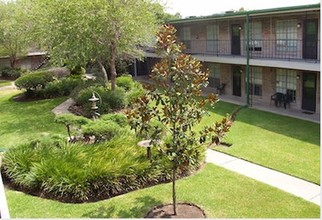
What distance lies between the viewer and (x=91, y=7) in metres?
17.0

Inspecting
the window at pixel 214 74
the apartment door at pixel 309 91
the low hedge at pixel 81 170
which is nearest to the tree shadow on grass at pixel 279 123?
the apartment door at pixel 309 91

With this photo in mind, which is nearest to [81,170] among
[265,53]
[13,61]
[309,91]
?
[309,91]

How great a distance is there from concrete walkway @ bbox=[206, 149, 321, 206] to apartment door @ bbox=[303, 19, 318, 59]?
337 inches

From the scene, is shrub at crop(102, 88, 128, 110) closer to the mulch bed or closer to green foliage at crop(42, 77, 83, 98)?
green foliage at crop(42, 77, 83, 98)

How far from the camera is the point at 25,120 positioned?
59.4 feet

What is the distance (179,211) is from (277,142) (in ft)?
20.2

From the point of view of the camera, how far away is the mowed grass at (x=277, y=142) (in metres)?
11.0

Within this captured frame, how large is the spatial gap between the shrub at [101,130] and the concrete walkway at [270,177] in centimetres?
322

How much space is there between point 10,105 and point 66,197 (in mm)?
14684

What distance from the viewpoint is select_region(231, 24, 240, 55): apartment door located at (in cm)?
2211

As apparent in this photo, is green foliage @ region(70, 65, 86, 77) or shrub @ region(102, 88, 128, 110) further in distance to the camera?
green foliage @ region(70, 65, 86, 77)

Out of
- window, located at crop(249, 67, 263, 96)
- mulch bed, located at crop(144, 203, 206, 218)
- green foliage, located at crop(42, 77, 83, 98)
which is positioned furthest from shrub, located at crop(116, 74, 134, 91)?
mulch bed, located at crop(144, 203, 206, 218)

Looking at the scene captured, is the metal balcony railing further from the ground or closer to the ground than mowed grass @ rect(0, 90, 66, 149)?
further from the ground


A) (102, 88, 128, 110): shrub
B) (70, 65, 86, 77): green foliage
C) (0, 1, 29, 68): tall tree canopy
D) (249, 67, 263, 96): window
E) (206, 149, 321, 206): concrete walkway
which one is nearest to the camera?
(206, 149, 321, 206): concrete walkway
